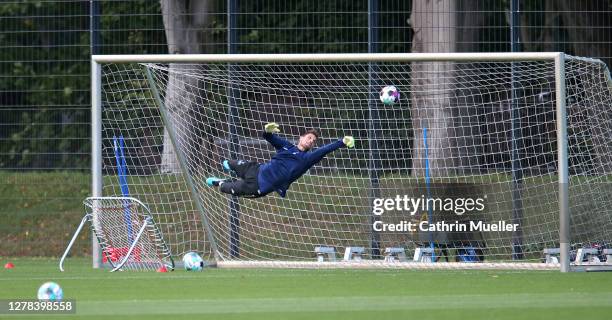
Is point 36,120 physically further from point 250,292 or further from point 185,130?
point 250,292

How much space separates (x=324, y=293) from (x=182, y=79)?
668cm

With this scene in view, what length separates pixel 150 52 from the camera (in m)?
21.6

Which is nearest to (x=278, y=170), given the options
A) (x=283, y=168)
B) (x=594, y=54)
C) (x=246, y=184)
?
(x=283, y=168)

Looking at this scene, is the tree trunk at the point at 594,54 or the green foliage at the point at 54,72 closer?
the tree trunk at the point at 594,54

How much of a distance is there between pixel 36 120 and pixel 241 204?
4.52m

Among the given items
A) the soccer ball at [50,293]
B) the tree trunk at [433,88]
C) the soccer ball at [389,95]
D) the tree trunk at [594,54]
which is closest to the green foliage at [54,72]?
the tree trunk at [433,88]

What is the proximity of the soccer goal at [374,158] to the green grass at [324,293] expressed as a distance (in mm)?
1679

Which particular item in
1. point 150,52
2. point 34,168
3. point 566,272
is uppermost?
point 150,52

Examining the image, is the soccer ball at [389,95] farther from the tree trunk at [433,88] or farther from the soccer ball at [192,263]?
the soccer ball at [192,263]

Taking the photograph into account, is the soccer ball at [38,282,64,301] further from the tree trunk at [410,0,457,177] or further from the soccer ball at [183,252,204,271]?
the tree trunk at [410,0,457,177]

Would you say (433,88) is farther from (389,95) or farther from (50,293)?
(50,293)

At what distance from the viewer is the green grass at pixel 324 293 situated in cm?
996

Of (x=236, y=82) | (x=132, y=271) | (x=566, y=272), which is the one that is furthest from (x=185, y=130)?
(x=566, y=272)

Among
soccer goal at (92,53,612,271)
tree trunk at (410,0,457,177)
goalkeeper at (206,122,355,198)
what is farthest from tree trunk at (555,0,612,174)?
goalkeeper at (206,122,355,198)
